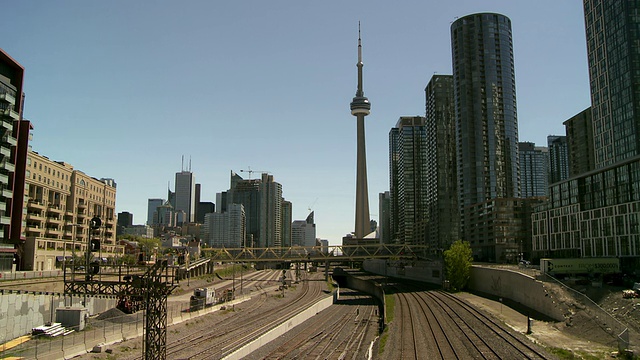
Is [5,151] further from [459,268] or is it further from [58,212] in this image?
[459,268]

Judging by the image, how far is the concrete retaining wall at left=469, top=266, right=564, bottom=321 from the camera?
7519cm

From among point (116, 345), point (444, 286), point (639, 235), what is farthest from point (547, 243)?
point (116, 345)

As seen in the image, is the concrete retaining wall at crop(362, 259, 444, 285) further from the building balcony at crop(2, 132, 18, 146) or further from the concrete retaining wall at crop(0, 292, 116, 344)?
the building balcony at crop(2, 132, 18, 146)

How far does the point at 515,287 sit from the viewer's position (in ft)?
301

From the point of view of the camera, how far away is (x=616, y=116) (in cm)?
16112

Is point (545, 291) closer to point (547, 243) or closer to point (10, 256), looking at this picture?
point (547, 243)

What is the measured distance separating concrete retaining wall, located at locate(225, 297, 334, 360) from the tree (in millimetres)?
35300

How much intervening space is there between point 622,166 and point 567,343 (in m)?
64.5

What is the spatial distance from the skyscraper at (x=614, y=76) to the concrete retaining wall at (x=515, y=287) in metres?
72.1

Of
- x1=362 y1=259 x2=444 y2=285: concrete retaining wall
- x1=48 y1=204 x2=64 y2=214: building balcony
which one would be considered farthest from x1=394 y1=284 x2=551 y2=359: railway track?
x1=48 y1=204 x2=64 y2=214: building balcony

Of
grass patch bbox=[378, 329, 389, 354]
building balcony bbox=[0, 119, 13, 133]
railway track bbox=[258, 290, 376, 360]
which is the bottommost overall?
railway track bbox=[258, 290, 376, 360]

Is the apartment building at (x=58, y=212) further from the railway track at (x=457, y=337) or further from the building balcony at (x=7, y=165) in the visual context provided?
the railway track at (x=457, y=337)

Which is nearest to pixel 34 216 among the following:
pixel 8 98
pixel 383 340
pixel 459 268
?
pixel 8 98

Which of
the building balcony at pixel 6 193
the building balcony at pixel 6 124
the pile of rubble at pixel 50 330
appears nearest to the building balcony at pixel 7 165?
the building balcony at pixel 6 193
